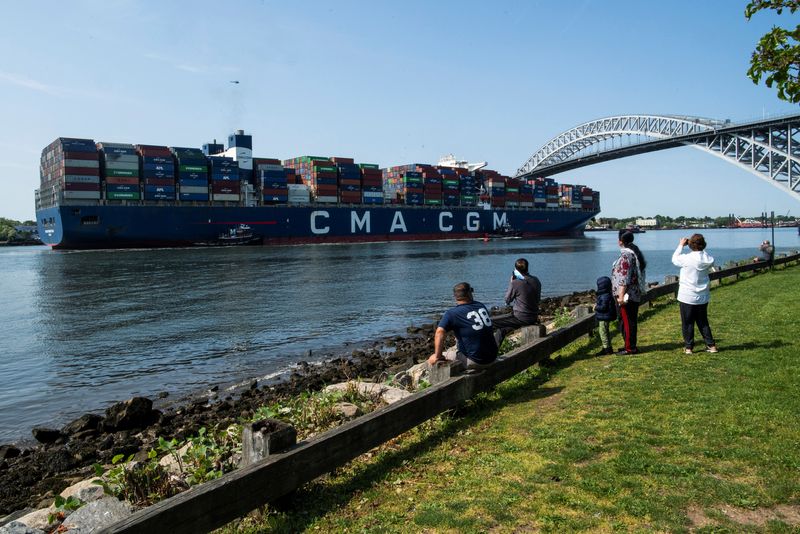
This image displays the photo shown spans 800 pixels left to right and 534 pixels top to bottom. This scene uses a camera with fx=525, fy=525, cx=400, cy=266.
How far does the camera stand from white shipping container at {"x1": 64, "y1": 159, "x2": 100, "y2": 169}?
68125 millimetres

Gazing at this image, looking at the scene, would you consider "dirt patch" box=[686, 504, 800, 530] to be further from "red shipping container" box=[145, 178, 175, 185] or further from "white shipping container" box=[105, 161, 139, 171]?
"white shipping container" box=[105, 161, 139, 171]

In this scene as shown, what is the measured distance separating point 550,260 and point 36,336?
48.4 m

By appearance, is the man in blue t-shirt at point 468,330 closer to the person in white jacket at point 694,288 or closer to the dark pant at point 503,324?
the dark pant at point 503,324

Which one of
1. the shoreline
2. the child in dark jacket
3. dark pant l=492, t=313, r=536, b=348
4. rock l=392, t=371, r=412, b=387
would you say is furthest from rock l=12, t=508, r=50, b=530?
Result: the child in dark jacket

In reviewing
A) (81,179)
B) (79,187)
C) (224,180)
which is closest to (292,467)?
(79,187)

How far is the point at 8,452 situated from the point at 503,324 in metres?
8.99

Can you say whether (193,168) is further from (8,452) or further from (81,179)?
(8,452)

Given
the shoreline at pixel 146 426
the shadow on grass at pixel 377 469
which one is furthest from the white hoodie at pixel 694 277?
the shoreline at pixel 146 426

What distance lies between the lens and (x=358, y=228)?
94.9m

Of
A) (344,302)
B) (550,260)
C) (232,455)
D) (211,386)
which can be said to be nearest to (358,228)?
(550,260)

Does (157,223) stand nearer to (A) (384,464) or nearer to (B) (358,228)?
(B) (358,228)

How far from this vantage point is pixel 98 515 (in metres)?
4.48

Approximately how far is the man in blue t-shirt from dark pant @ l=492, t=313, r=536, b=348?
1.79 m

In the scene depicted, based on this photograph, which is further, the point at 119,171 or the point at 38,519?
the point at 119,171
